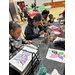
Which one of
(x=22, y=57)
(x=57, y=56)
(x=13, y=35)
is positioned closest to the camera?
(x=22, y=57)

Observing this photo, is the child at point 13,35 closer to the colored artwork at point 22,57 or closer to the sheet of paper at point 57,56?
the colored artwork at point 22,57

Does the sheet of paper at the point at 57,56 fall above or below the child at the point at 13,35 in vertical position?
below

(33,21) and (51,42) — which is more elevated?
(33,21)

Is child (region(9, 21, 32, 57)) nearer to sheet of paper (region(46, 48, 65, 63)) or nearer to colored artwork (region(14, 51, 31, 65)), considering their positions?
colored artwork (region(14, 51, 31, 65))

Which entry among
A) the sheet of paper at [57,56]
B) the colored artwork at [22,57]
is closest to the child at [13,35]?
the colored artwork at [22,57]


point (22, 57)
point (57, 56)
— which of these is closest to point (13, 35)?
point (22, 57)

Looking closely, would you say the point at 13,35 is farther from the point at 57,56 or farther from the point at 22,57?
the point at 57,56

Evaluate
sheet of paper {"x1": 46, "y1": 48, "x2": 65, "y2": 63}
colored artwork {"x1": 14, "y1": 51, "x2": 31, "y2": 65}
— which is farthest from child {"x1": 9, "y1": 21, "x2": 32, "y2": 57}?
sheet of paper {"x1": 46, "y1": 48, "x2": 65, "y2": 63}

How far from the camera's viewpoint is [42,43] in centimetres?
Result: 107
